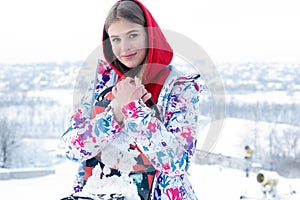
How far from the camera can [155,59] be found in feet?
2.68

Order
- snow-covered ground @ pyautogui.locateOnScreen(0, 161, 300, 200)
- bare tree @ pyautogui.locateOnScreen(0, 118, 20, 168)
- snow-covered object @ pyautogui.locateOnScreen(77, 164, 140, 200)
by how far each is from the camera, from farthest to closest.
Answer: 1. bare tree @ pyautogui.locateOnScreen(0, 118, 20, 168)
2. snow-covered ground @ pyautogui.locateOnScreen(0, 161, 300, 200)
3. snow-covered object @ pyautogui.locateOnScreen(77, 164, 140, 200)

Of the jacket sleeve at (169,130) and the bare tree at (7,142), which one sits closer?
the jacket sleeve at (169,130)

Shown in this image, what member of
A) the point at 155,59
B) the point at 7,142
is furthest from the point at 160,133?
the point at 7,142

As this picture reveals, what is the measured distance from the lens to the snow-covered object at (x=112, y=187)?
0.71m

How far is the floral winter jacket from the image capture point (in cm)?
74

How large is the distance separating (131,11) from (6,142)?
903 inches

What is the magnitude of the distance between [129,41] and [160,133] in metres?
0.19

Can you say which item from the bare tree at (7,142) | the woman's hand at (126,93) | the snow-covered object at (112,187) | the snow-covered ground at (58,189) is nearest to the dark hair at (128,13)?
the woman's hand at (126,93)

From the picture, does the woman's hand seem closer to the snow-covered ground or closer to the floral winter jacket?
the floral winter jacket

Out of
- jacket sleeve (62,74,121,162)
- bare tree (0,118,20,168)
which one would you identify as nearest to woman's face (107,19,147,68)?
jacket sleeve (62,74,121,162)

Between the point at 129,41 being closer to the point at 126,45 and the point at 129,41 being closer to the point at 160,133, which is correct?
the point at 126,45

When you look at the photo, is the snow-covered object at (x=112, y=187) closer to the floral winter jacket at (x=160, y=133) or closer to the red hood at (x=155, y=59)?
Result: the floral winter jacket at (x=160, y=133)

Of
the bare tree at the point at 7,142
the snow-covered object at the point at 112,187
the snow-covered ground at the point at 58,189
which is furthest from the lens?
the bare tree at the point at 7,142

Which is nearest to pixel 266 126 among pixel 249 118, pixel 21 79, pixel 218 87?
pixel 249 118
